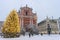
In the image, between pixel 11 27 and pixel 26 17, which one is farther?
pixel 26 17

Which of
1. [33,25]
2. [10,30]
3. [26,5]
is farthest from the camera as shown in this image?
[26,5]

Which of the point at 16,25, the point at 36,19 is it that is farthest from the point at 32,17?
the point at 16,25

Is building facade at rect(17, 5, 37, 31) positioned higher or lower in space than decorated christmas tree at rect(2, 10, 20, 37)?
higher

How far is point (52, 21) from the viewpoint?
54156 millimetres

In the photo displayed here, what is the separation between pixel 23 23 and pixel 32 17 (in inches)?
121

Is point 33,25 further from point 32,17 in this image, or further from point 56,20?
point 56,20

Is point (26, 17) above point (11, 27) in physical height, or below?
above

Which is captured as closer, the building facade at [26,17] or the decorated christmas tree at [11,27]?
the decorated christmas tree at [11,27]

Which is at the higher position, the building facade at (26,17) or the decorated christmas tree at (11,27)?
the building facade at (26,17)

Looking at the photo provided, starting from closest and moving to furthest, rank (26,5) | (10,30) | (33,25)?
(10,30) → (33,25) → (26,5)

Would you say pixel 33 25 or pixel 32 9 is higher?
pixel 32 9

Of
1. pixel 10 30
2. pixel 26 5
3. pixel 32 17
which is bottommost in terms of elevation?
pixel 10 30

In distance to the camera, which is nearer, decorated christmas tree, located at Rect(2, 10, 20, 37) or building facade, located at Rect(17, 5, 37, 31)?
decorated christmas tree, located at Rect(2, 10, 20, 37)

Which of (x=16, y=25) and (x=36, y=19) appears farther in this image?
(x=36, y=19)
